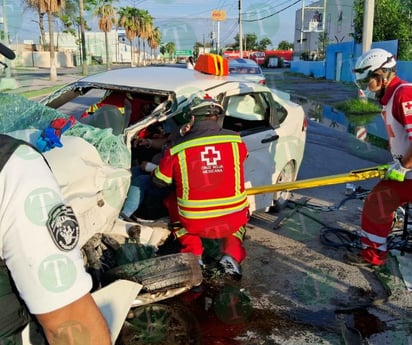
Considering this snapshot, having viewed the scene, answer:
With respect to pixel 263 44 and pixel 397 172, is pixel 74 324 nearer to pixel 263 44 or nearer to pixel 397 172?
pixel 397 172

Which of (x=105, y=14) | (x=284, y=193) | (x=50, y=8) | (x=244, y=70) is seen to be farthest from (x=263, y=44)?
(x=284, y=193)

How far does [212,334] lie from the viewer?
333 centimetres

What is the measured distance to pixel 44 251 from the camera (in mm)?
1121

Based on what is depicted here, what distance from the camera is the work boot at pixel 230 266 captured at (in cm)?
400

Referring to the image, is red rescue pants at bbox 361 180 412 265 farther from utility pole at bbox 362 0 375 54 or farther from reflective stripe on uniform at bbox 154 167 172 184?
utility pole at bbox 362 0 375 54

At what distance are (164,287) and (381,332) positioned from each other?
151 centimetres

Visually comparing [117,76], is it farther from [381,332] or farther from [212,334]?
[381,332]

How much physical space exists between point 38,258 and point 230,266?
2.99 m

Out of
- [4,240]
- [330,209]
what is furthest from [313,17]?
[4,240]

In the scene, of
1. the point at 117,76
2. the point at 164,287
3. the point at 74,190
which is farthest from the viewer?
the point at 117,76

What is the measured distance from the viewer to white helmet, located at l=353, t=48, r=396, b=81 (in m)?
4.21

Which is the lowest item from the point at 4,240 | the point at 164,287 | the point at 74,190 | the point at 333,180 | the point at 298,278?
the point at 298,278

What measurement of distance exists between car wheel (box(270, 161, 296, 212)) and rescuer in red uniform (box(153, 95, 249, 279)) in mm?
1678

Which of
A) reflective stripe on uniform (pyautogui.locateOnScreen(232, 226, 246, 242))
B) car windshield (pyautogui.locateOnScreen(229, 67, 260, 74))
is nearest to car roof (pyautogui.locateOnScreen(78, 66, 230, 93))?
reflective stripe on uniform (pyautogui.locateOnScreen(232, 226, 246, 242))
